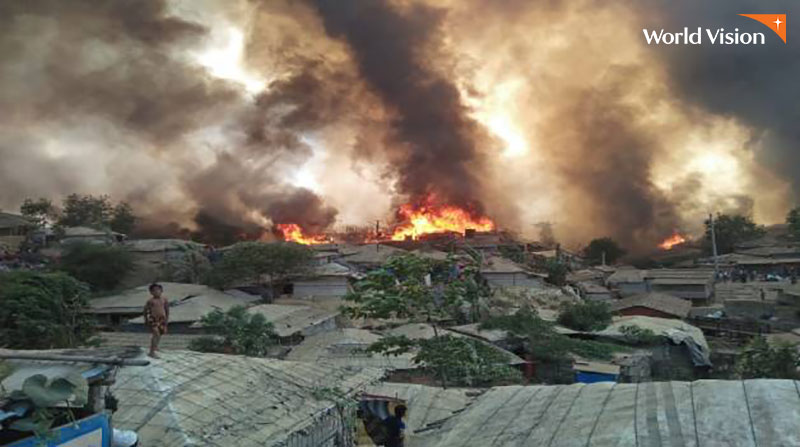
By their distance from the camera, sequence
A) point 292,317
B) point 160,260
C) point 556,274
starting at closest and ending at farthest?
point 292,317, point 556,274, point 160,260

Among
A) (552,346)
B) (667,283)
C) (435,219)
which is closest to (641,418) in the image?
(552,346)

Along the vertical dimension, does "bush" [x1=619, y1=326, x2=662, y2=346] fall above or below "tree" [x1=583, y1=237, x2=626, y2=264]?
below

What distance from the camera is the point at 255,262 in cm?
3284

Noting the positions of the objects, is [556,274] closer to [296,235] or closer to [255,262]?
[255,262]

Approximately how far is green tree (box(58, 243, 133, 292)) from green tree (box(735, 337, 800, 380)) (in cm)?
3136

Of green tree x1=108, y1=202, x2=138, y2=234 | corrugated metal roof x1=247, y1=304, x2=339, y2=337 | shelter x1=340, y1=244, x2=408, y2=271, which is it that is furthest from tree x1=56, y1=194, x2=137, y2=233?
corrugated metal roof x1=247, y1=304, x2=339, y2=337

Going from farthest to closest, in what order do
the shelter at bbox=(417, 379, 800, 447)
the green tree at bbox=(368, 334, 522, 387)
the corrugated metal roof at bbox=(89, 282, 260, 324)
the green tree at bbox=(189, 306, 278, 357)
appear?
the corrugated metal roof at bbox=(89, 282, 260, 324), the green tree at bbox=(189, 306, 278, 357), the green tree at bbox=(368, 334, 522, 387), the shelter at bbox=(417, 379, 800, 447)

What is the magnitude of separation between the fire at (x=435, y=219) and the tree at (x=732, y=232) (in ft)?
77.9

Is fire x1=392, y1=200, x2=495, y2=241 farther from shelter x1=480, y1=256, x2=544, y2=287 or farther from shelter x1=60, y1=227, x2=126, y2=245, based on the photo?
shelter x1=60, y1=227, x2=126, y2=245

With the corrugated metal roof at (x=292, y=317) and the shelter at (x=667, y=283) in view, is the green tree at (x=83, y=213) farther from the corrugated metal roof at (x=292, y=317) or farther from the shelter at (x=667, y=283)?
the shelter at (x=667, y=283)

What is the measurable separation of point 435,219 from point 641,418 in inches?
2456

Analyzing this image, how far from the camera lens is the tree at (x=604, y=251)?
58.0m

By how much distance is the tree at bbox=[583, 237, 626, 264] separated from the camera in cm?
5797

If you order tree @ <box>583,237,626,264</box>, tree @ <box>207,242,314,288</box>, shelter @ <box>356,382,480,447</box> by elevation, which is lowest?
shelter @ <box>356,382,480,447</box>
